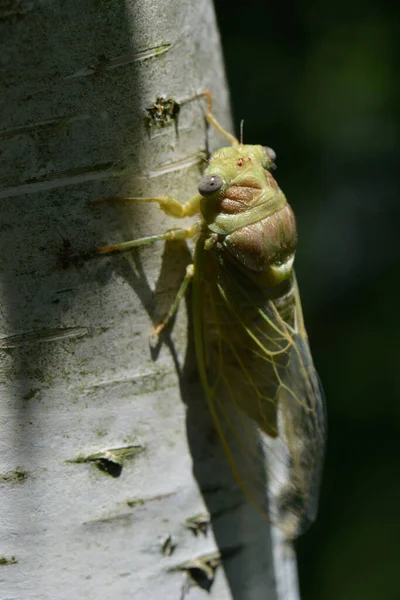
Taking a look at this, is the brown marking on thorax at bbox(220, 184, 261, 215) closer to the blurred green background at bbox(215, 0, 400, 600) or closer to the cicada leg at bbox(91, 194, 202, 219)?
the cicada leg at bbox(91, 194, 202, 219)

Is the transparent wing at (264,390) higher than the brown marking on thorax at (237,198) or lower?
lower

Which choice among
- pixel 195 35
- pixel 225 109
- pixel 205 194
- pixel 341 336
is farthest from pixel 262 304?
pixel 341 336

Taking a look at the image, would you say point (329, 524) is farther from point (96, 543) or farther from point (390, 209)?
point (96, 543)

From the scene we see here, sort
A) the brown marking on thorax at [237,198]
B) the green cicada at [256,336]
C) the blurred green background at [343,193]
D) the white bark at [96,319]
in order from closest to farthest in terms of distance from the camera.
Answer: the white bark at [96,319] → the green cicada at [256,336] → the brown marking on thorax at [237,198] → the blurred green background at [343,193]

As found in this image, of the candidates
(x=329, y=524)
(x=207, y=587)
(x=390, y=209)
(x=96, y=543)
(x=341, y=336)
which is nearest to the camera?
(x=96, y=543)

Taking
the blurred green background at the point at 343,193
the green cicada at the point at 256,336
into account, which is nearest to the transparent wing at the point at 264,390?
the green cicada at the point at 256,336

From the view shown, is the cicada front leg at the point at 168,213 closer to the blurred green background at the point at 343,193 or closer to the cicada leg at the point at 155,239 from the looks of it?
the cicada leg at the point at 155,239

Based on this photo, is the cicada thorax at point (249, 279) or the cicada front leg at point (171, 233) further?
the cicada thorax at point (249, 279)

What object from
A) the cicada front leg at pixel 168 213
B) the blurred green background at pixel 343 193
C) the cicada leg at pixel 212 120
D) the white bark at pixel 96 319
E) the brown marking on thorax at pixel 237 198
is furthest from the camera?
the blurred green background at pixel 343 193
